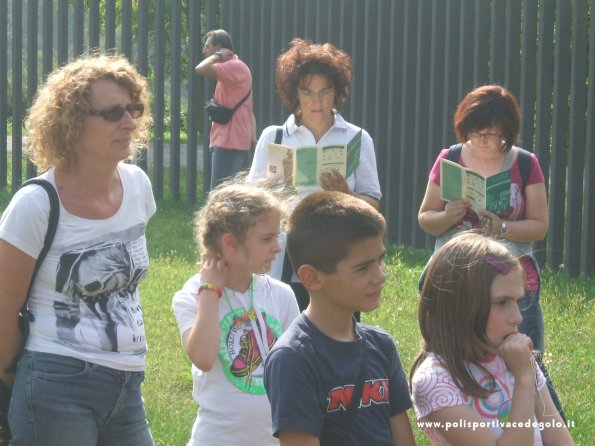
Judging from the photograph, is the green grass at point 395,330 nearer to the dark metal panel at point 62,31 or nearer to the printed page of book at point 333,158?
the printed page of book at point 333,158

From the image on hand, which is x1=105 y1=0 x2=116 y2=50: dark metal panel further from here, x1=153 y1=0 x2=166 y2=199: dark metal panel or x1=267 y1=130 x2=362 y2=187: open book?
x1=267 y1=130 x2=362 y2=187: open book

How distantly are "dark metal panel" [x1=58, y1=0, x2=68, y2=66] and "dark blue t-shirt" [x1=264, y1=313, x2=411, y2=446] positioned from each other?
→ 1214cm

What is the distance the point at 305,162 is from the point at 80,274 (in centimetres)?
193

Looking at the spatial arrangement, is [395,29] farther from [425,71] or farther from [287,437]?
[287,437]

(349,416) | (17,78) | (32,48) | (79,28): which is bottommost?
(349,416)

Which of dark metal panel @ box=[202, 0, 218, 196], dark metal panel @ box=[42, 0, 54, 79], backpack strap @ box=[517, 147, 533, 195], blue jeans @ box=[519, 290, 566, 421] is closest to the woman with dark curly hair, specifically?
backpack strap @ box=[517, 147, 533, 195]

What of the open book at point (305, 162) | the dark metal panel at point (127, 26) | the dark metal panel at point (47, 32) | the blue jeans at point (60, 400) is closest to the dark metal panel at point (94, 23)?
the dark metal panel at point (127, 26)

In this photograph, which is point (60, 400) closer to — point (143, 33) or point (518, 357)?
point (518, 357)

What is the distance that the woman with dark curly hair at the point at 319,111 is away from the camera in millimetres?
5754

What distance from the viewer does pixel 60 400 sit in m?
3.68

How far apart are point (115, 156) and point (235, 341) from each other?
2.62 feet

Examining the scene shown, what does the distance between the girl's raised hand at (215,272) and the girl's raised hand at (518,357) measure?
117 cm

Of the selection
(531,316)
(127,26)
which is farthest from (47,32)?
(531,316)

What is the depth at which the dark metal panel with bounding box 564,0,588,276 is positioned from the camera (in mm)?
10344
